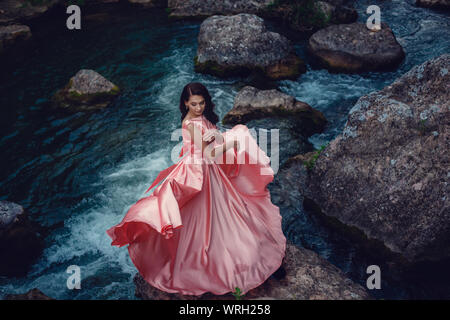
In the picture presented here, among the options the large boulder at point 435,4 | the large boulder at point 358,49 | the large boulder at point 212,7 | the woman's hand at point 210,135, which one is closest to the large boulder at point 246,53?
the large boulder at point 358,49

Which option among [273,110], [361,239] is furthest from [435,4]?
[361,239]

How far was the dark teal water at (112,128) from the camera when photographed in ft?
16.6

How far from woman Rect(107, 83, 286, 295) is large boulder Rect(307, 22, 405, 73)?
5893 millimetres

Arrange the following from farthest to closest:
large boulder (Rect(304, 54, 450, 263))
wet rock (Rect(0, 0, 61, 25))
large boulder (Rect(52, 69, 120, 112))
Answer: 1. wet rock (Rect(0, 0, 61, 25))
2. large boulder (Rect(52, 69, 120, 112))
3. large boulder (Rect(304, 54, 450, 263))

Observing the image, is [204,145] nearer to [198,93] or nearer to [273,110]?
[198,93]

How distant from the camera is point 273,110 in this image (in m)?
7.45

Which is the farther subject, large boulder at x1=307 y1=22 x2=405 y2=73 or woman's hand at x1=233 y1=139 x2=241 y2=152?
large boulder at x1=307 y1=22 x2=405 y2=73

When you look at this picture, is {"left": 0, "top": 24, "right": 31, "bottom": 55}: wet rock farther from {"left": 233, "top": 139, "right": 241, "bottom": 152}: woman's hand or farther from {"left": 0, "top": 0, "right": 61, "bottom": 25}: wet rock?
{"left": 233, "top": 139, "right": 241, "bottom": 152}: woman's hand

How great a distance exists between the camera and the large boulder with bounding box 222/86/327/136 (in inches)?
289

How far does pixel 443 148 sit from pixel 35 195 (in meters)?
6.46

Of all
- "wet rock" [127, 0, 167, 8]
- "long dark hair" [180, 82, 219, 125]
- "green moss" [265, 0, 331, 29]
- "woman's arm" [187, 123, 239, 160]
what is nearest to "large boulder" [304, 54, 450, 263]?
"woman's arm" [187, 123, 239, 160]

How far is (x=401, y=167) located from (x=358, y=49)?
5.21 metres
